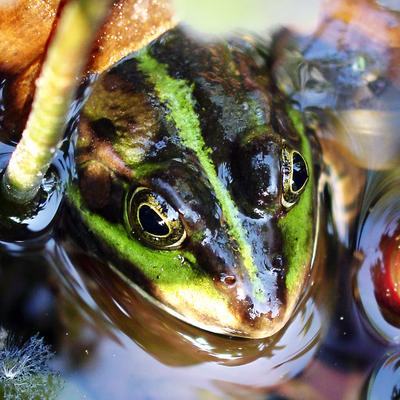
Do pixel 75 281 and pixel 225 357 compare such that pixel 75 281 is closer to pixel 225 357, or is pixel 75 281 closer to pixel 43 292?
pixel 43 292

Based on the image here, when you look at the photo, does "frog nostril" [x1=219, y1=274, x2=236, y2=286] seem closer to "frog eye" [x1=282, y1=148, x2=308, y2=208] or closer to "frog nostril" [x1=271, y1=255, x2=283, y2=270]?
"frog nostril" [x1=271, y1=255, x2=283, y2=270]

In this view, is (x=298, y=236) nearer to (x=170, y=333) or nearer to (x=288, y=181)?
(x=288, y=181)

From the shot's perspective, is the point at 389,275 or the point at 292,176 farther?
the point at 389,275

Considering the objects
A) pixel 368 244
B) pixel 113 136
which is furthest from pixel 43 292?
pixel 368 244

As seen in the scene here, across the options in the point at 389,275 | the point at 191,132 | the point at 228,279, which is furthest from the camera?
the point at 389,275

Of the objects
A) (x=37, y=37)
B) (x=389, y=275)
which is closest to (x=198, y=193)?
(x=389, y=275)

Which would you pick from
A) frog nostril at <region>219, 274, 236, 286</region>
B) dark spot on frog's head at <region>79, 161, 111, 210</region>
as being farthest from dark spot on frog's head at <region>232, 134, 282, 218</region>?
dark spot on frog's head at <region>79, 161, 111, 210</region>

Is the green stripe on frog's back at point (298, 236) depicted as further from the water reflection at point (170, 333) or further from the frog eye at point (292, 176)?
the water reflection at point (170, 333)
